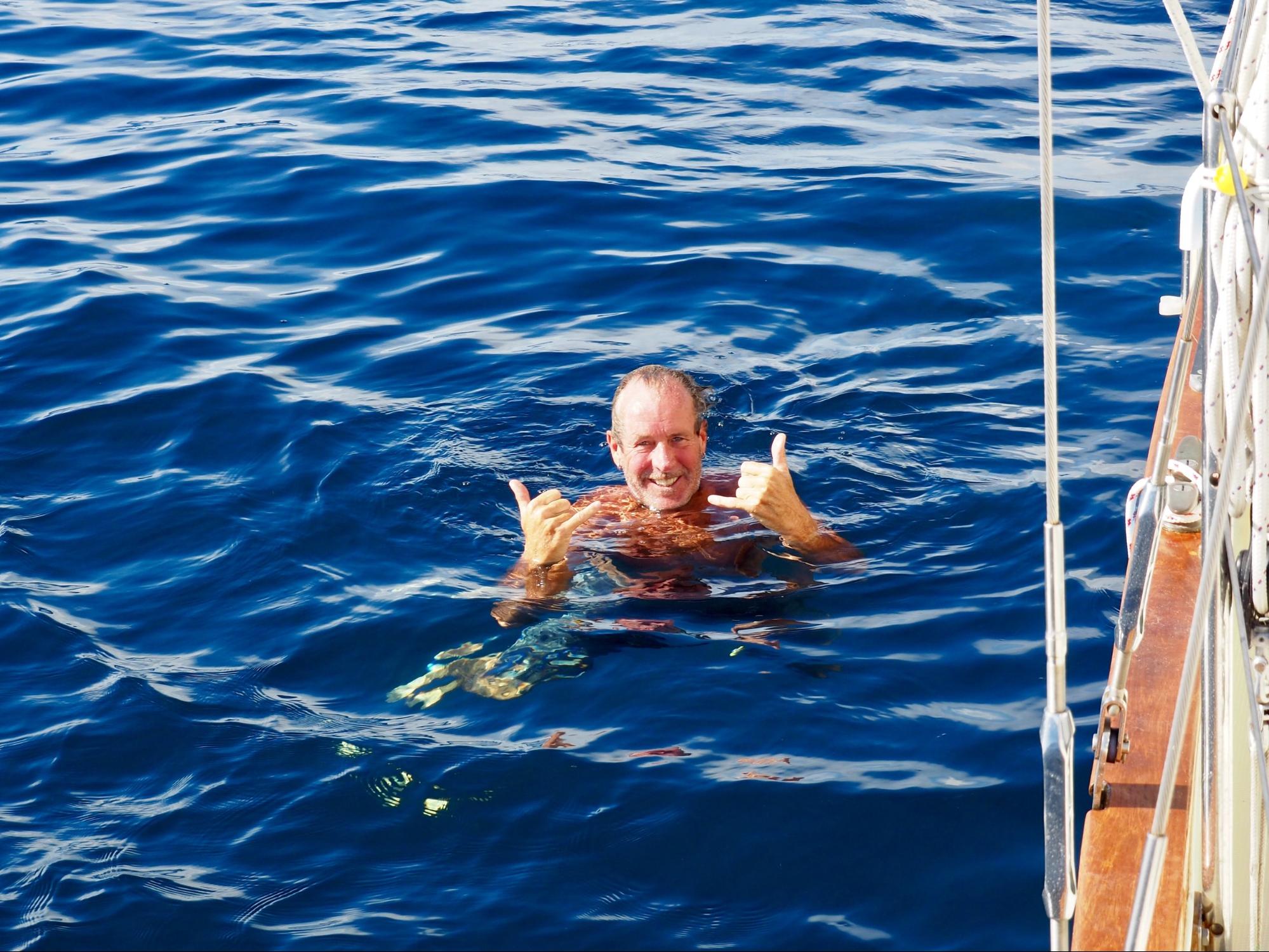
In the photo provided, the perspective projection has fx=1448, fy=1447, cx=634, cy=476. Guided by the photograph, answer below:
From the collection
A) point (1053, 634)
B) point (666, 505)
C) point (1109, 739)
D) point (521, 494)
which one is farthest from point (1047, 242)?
point (666, 505)

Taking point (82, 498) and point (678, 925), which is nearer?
point (678, 925)

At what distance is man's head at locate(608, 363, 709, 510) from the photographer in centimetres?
528

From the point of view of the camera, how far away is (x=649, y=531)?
214 inches

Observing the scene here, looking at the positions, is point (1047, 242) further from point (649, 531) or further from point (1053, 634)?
point (649, 531)

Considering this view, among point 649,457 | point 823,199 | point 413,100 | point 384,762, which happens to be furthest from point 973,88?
point 384,762

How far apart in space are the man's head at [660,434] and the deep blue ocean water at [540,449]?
0.50 m

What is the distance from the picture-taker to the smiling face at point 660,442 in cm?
528

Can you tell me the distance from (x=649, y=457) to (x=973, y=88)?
6619 millimetres

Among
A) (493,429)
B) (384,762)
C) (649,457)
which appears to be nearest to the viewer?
(384,762)

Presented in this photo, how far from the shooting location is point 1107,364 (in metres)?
6.82

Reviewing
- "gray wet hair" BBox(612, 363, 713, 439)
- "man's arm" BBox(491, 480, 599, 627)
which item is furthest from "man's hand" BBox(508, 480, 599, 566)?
"gray wet hair" BBox(612, 363, 713, 439)

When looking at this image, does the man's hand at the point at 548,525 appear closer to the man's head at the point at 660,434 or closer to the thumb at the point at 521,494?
the thumb at the point at 521,494

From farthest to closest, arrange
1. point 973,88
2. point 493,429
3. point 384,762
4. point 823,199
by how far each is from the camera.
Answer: point 973,88, point 823,199, point 493,429, point 384,762

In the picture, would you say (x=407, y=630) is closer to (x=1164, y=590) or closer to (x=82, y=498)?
(x=82, y=498)
